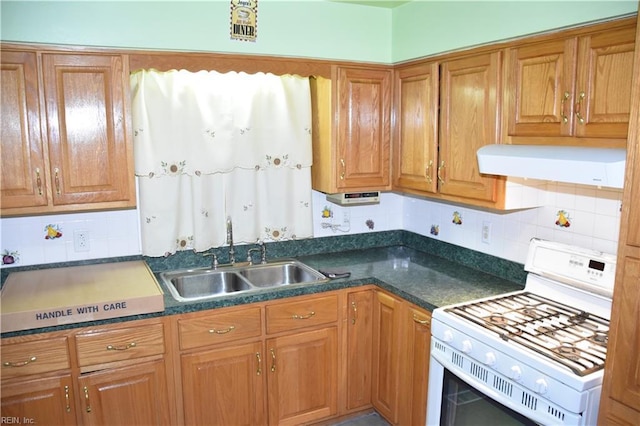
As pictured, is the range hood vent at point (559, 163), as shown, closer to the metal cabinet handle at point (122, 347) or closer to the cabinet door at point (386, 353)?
the cabinet door at point (386, 353)

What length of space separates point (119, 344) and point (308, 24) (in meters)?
A: 1.91

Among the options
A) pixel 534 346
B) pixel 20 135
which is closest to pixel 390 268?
pixel 534 346

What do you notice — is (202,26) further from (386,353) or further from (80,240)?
(386,353)

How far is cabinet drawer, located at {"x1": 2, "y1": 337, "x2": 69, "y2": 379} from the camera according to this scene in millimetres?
2113

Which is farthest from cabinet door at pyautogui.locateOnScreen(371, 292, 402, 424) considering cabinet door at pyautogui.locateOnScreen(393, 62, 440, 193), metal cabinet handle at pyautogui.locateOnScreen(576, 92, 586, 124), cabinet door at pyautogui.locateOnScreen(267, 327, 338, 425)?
metal cabinet handle at pyautogui.locateOnScreen(576, 92, 586, 124)

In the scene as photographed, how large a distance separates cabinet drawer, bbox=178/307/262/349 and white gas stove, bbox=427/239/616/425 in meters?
0.90

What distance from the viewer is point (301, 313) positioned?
267cm

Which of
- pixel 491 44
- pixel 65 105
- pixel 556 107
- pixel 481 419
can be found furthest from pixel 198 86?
pixel 481 419

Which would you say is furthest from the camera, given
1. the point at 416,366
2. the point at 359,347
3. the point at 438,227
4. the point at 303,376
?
the point at 438,227

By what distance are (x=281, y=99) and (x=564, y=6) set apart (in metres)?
1.56

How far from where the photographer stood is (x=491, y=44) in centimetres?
233

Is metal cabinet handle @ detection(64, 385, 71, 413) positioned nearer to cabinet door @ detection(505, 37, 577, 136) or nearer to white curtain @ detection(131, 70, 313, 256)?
white curtain @ detection(131, 70, 313, 256)

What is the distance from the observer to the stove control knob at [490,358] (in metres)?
1.97

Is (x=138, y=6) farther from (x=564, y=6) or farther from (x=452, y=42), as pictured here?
(x=564, y=6)
